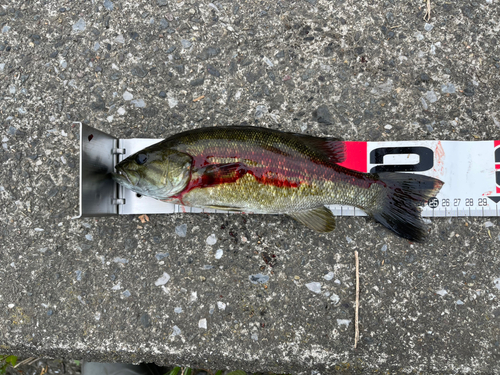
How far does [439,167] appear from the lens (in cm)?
290

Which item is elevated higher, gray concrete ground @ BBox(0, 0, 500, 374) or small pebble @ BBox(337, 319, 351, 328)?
gray concrete ground @ BBox(0, 0, 500, 374)

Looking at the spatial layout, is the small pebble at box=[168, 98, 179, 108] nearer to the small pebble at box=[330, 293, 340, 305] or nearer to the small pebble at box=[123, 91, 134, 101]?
the small pebble at box=[123, 91, 134, 101]

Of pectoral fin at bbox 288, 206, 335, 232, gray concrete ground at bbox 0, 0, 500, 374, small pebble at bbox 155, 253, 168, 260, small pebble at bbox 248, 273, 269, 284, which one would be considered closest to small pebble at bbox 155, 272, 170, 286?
gray concrete ground at bbox 0, 0, 500, 374

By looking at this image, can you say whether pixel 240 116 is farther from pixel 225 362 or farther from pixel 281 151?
pixel 225 362

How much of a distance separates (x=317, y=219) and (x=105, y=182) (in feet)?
5.88

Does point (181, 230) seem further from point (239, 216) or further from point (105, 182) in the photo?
point (105, 182)

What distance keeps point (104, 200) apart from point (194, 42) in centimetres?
164

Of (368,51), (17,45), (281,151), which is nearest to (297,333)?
(281,151)

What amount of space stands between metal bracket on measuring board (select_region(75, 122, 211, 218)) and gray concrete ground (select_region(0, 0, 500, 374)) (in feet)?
0.48

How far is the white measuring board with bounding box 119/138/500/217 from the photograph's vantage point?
2889 millimetres

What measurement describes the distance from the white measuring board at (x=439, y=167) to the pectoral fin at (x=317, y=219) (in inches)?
8.5

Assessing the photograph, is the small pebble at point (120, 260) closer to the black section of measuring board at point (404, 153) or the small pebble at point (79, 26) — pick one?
the small pebble at point (79, 26)

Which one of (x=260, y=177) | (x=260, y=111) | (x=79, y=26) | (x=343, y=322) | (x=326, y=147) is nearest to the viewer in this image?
(x=260, y=177)

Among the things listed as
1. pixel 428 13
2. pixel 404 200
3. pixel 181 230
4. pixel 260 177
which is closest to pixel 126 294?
pixel 181 230
